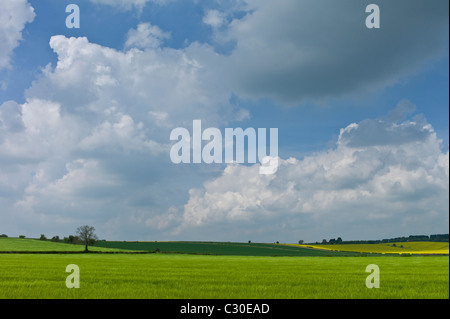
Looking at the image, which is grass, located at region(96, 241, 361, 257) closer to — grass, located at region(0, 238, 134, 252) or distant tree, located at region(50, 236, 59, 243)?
distant tree, located at region(50, 236, 59, 243)

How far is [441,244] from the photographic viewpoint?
139 metres

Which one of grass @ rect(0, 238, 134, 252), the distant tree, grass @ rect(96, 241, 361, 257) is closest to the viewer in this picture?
grass @ rect(0, 238, 134, 252)

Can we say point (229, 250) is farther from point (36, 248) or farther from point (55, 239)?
point (55, 239)

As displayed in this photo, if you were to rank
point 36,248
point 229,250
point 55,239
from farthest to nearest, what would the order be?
point 55,239
point 229,250
point 36,248

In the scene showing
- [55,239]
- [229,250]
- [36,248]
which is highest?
[36,248]

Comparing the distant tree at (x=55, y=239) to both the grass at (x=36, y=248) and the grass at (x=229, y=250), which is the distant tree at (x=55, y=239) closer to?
the grass at (x=229, y=250)

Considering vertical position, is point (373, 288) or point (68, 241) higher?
point (373, 288)

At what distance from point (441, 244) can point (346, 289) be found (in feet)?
469

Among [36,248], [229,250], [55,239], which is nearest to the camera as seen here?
[36,248]

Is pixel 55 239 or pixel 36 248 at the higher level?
pixel 36 248

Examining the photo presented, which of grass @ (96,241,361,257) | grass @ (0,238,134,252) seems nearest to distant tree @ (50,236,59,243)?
grass @ (96,241,361,257)
